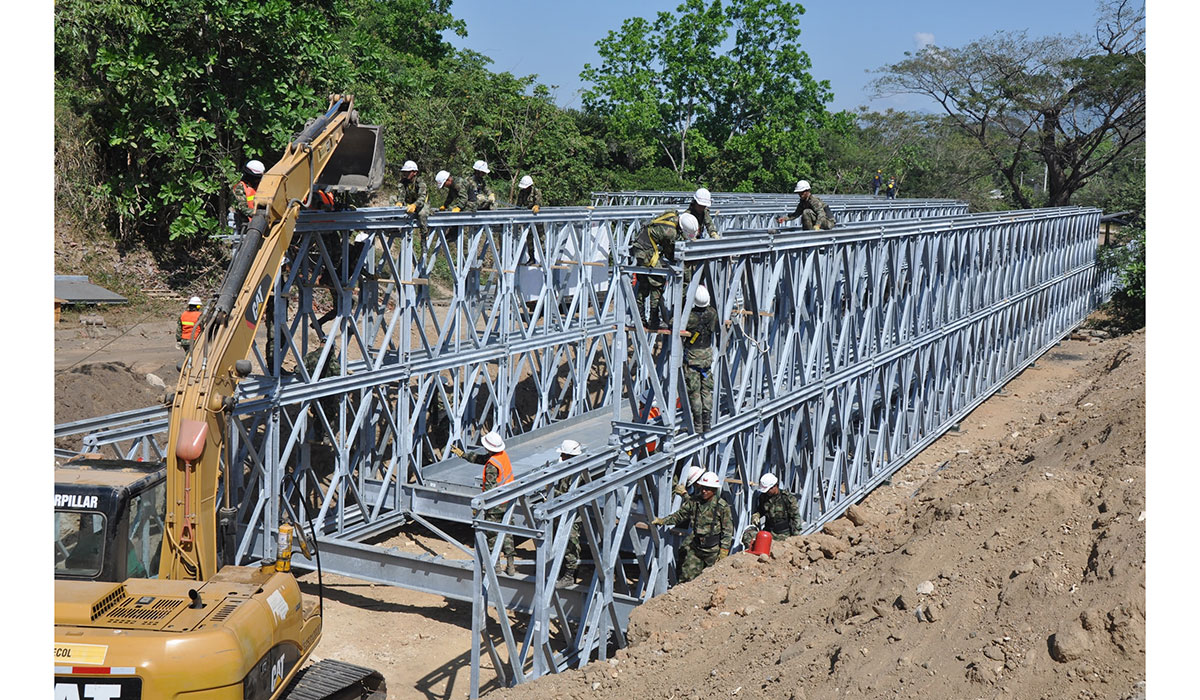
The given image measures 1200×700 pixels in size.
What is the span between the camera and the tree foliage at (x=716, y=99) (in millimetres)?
44344

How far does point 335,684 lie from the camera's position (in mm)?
7930

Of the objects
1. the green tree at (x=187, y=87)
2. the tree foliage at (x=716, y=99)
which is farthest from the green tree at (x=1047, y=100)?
the green tree at (x=187, y=87)

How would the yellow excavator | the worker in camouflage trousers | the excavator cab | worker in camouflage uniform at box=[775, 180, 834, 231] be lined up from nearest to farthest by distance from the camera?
the yellow excavator, the excavator cab, the worker in camouflage trousers, worker in camouflage uniform at box=[775, 180, 834, 231]

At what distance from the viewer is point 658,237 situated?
10.6 meters

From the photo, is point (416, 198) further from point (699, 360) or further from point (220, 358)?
point (220, 358)

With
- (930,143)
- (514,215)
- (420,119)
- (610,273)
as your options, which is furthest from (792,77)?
(514,215)

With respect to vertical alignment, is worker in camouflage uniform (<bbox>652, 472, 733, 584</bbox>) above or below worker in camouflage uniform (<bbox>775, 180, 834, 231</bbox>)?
below

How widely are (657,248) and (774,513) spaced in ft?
12.3

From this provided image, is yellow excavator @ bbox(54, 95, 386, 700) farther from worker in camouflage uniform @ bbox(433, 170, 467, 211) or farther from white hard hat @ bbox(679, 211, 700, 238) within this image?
worker in camouflage uniform @ bbox(433, 170, 467, 211)

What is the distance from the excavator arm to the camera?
7.61m

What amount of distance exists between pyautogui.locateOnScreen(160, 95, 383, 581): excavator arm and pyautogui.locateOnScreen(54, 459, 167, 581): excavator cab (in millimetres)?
286

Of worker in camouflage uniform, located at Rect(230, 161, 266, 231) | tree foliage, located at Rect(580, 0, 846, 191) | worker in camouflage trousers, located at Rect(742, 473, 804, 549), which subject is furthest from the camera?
tree foliage, located at Rect(580, 0, 846, 191)

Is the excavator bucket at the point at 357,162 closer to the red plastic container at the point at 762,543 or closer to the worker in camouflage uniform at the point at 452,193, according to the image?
the worker in camouflage uniform at the point at 452,193

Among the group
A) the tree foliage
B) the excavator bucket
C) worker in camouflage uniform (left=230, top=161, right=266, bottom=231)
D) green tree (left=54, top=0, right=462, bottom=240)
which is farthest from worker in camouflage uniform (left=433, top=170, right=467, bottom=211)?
the tree foliage
